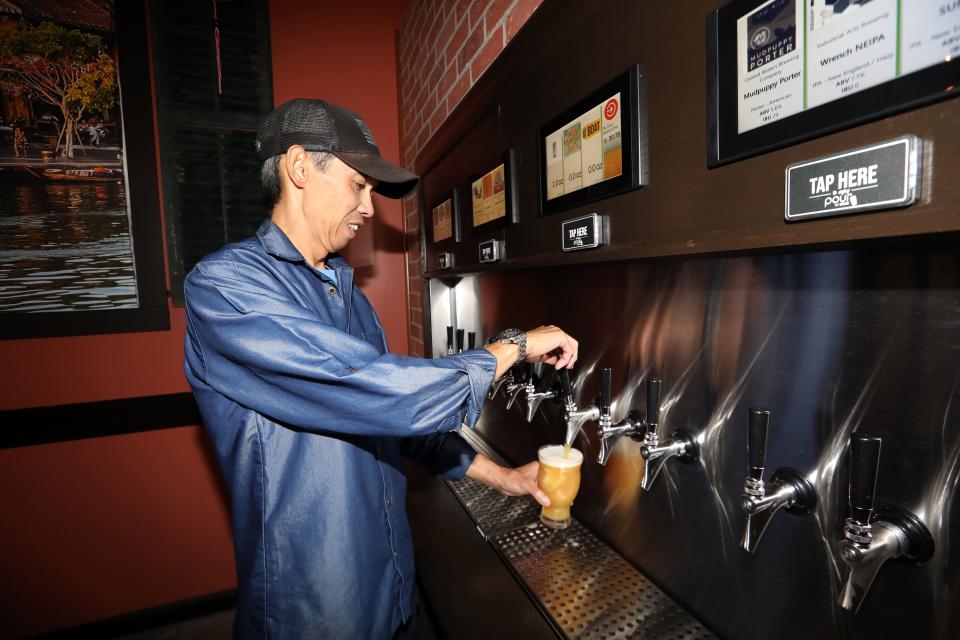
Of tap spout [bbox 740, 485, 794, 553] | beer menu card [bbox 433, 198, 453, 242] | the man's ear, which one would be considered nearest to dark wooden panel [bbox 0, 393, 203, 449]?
beer menu card [bbox 433, 198, 453, 242]

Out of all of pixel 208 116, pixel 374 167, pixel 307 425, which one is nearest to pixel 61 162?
pixel 208 116

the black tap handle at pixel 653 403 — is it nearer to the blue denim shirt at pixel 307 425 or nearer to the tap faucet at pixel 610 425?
the tap faucet at pixel 610 425

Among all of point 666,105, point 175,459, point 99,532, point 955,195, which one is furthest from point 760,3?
point 99,532

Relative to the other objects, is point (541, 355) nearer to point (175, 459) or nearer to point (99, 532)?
point (175, 459)

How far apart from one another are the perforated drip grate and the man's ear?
1.06 metres

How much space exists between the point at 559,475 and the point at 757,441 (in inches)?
19.9

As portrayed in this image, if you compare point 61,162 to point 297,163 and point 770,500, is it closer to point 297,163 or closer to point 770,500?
point 297,163

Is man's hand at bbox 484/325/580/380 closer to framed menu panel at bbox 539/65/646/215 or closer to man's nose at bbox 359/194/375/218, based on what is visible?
framed menu panel at bbox 539/65/646/215

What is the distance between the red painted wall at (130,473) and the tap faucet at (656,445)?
2112 mm

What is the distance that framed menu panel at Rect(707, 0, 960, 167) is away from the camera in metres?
0.45

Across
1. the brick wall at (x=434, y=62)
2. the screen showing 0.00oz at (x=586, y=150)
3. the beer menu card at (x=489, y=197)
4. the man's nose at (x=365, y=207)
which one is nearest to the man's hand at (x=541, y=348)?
the screen showing 0.00oz at (x=586, y=150)

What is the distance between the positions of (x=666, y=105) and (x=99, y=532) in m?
3.00

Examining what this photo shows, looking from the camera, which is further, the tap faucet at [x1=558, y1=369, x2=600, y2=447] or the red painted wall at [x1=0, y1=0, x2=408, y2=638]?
the red painted wall at [x1=0, y1=0, x2=408, y2=638]

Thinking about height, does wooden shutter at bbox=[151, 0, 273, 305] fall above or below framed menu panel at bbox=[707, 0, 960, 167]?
above
